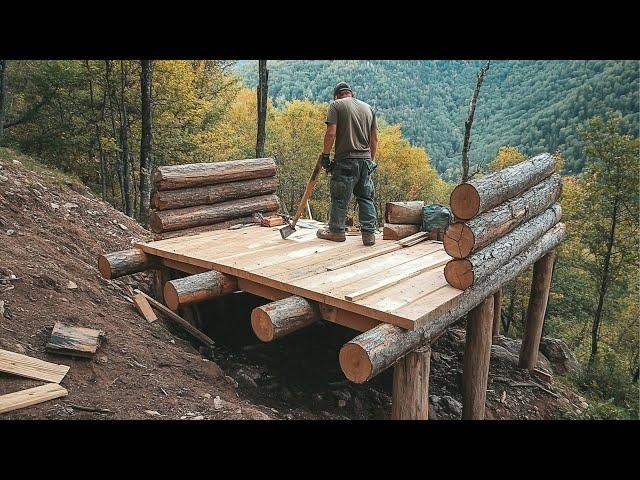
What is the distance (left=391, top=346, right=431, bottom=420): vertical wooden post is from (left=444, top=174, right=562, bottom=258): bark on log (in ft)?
3.54

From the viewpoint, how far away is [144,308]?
596 cm

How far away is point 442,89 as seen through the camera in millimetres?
87812

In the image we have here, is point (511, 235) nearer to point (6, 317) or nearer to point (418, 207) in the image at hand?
point (418, 207)

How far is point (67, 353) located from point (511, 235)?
492cm

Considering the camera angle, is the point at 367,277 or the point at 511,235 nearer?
the point at 367,277

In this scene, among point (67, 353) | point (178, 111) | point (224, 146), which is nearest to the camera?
point (67, 353)

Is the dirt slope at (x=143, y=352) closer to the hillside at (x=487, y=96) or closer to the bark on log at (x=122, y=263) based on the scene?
the bark on log at (x=122, y=263)

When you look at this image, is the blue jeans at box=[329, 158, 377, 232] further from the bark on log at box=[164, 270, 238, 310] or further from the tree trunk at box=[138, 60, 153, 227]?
the tree trunk at box=[138, 60, 153, 227]

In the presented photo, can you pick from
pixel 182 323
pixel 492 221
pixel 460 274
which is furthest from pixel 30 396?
pixel 492 221

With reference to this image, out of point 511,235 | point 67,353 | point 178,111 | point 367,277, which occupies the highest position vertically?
point 178,111

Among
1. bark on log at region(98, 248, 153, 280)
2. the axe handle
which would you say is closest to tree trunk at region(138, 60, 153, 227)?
bark on log at region(98, 248, 153, 280)

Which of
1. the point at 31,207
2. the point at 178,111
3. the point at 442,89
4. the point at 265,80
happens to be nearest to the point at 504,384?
the point at 31,207

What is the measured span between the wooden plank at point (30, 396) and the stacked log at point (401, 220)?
4.52 meters

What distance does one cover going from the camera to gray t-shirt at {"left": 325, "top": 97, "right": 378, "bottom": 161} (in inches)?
237
